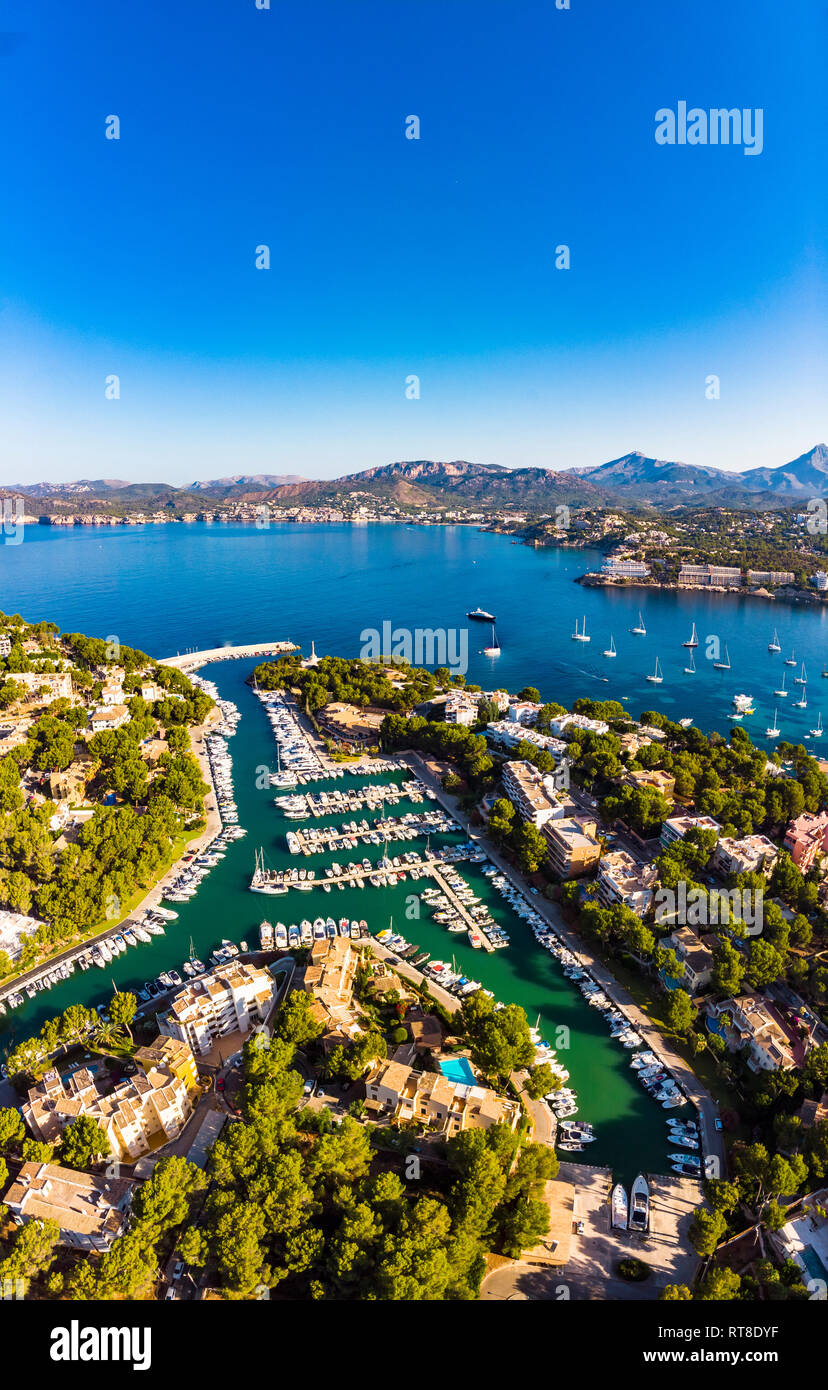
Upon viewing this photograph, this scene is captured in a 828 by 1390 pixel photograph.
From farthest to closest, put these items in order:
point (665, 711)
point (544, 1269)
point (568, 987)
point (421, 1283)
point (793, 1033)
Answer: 1. point (665, 711)
2. point (568, 987)
3. point (793, 1033)
4. point (544, 1269)
5. point (421, 1283)

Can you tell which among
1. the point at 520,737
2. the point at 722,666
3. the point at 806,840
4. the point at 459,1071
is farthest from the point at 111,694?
the point at 722,666

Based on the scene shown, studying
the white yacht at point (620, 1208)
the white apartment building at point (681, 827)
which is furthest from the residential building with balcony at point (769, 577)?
the white yacht at point (620, 1208)

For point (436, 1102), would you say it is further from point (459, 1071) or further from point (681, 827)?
point (681, 827)

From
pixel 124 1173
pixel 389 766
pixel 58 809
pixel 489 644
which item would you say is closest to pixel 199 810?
pixel 58 809

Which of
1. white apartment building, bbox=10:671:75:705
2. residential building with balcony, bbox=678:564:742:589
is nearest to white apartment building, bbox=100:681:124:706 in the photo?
white apartment building, bbox=10:671:75:705

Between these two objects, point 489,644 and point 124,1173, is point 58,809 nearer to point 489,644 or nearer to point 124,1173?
point 124,1173
